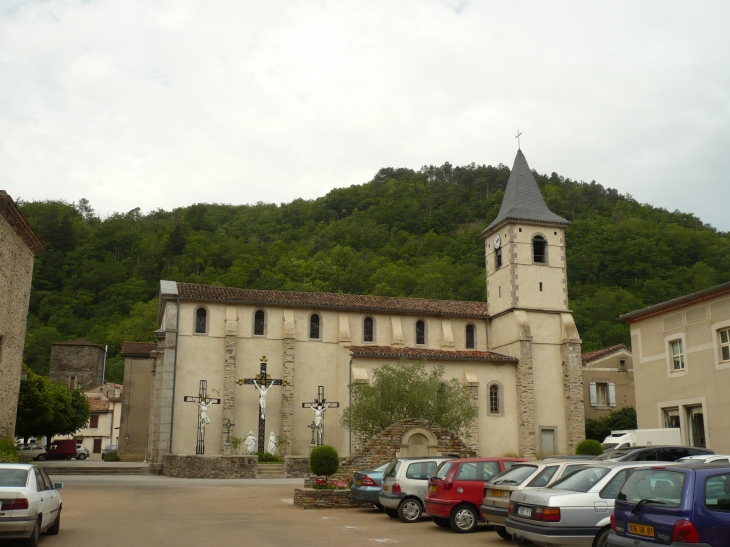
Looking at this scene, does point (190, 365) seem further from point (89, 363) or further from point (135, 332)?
point (89, 363)

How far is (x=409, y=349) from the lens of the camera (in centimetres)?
3806

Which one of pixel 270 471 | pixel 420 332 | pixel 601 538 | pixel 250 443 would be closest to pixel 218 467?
pixel 270 471

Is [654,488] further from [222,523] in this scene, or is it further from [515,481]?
[222,523]

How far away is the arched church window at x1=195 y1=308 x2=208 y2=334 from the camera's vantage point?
118 feet

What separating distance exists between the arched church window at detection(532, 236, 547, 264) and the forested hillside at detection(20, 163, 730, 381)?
17590 mm

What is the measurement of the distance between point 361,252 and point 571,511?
198ft

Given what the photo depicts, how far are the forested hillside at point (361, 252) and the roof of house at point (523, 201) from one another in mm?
17718

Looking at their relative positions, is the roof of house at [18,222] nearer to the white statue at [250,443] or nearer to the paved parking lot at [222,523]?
the paved parking lot at [222,523]

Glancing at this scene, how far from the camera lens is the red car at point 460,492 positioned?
1327cm

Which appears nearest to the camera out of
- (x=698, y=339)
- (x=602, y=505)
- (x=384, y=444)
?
(x=602, y=505)

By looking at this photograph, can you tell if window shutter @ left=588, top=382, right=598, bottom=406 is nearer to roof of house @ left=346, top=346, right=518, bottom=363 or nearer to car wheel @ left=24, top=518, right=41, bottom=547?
roof of house @ left=346, top=346, right=518, bottom=363

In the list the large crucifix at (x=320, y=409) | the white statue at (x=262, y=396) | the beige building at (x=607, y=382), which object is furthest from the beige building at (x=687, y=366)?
the white statue at (x=262, y=396)

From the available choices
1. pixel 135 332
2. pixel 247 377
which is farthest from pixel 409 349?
pixel 135 332

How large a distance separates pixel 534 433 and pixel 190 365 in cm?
1830
